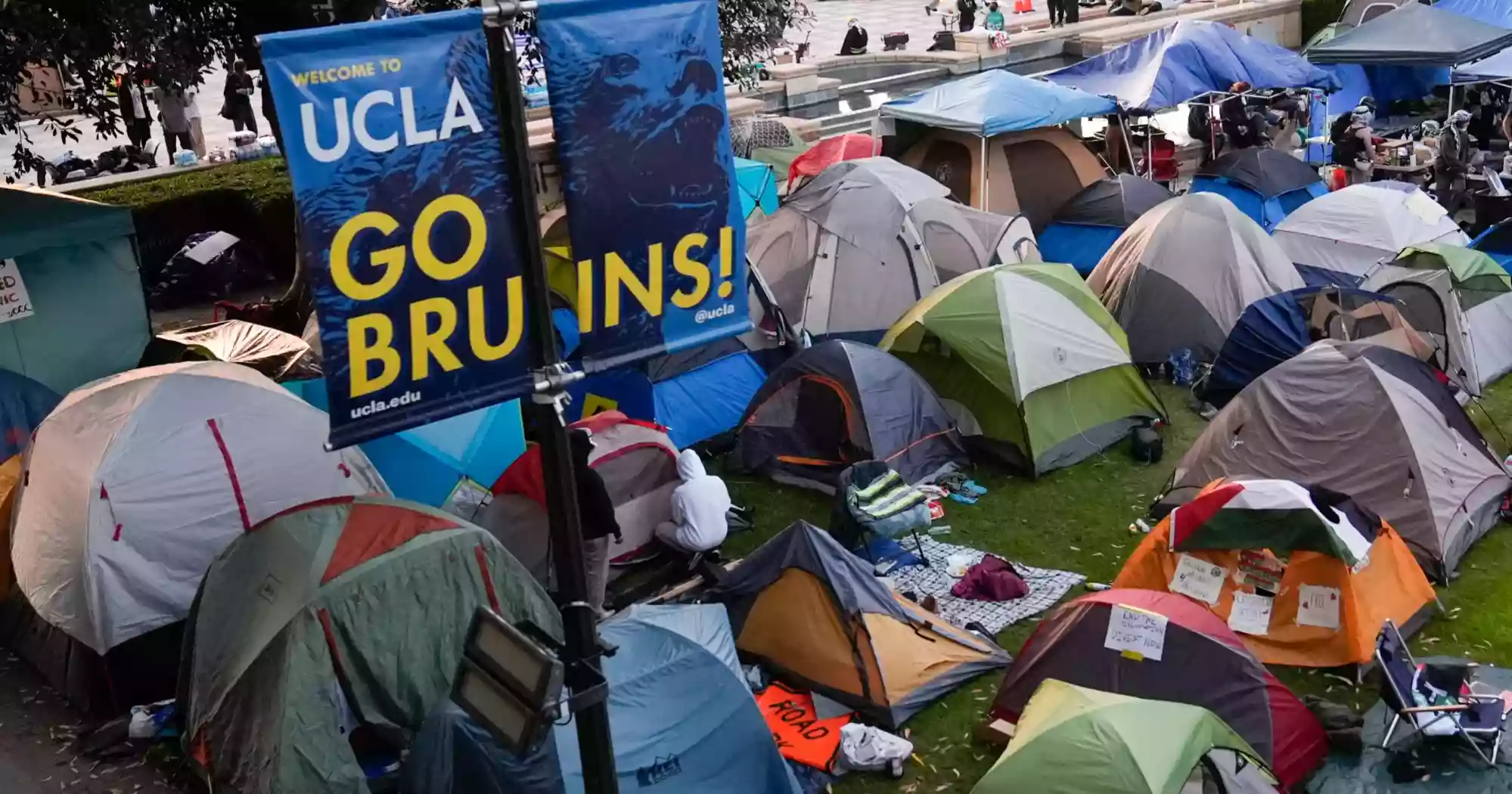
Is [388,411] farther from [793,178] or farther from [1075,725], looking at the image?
[793,178]

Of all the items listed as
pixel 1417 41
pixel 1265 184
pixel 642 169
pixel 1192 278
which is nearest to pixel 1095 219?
pixel 1265 184

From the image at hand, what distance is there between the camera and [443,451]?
9445 millimetres

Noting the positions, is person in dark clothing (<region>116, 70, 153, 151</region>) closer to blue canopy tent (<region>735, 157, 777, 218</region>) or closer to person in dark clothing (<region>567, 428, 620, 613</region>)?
blue canopy tent (<region>735, 157, 777, 218</region>)

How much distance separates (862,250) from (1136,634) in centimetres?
648

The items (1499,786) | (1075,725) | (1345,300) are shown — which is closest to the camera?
(1075,725)

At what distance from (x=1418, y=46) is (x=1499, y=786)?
14.9m

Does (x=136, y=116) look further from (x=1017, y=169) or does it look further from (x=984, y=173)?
(x=1017, y=169)

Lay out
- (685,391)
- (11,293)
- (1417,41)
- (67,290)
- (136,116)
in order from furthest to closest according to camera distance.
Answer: (1417,41) < (136,116) < (685,391) < (67,290) < (11,293)

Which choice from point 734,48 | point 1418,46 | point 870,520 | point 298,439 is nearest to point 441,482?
point 298,439

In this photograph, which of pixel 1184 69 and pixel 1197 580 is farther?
pixel 1184 69

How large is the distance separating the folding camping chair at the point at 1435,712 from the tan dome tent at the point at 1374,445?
191cm

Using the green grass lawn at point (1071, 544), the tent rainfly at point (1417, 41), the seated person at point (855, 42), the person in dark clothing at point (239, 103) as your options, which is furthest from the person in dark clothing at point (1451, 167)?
the person in dark clothing at point (239, 103)

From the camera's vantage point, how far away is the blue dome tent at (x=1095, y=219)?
48.7 feet

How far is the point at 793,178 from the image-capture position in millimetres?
16484
